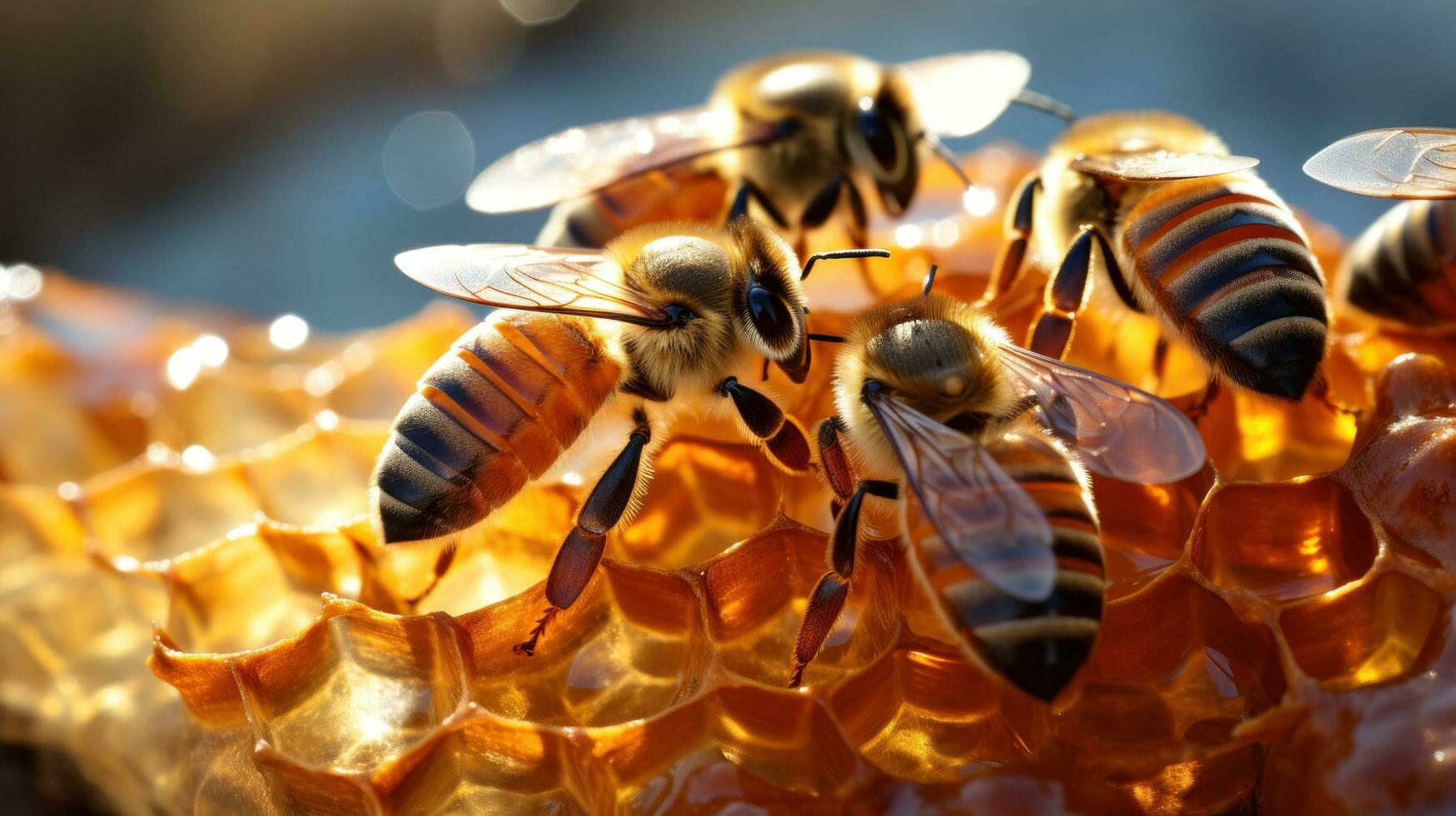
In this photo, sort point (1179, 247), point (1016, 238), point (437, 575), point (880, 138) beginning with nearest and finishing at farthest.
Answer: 1. point (1179, 247)
2. point (437, 575)
3. point (1016, 238)
4. point (880, 138)

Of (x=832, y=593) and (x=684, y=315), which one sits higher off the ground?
(x=684, y=315)

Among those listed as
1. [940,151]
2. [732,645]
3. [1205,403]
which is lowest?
[732,645]

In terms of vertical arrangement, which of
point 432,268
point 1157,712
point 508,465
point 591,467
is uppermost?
point 432,268

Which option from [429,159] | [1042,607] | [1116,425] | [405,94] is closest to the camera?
[1042,607]

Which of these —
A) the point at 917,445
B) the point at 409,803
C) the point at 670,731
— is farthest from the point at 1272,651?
the point at 409,803

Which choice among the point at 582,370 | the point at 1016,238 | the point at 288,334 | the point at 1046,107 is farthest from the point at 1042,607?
the point at 288,334

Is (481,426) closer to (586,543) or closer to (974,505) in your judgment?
(586,543)

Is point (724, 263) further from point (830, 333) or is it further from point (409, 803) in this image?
point (409, 803)

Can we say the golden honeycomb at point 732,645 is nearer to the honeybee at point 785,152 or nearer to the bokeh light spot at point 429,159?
the honeybee at point 785,152
